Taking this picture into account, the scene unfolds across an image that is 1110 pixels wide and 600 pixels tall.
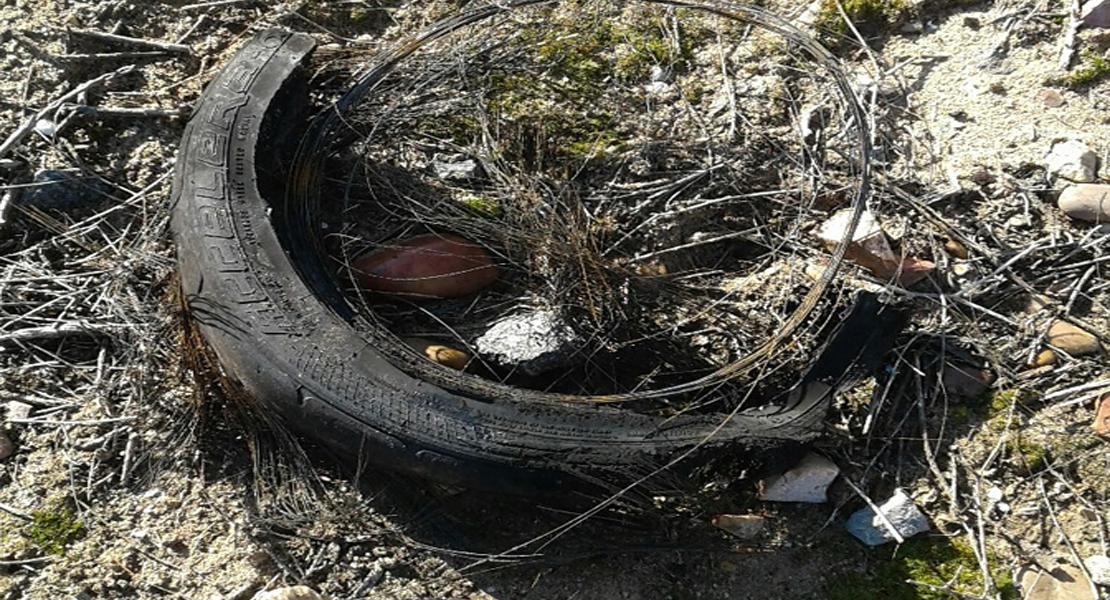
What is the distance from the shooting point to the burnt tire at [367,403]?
10.3 ft

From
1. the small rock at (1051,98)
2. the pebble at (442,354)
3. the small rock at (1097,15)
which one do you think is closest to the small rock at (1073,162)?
the small rock at (1051,98)

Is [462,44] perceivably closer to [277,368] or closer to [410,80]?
[410,80]

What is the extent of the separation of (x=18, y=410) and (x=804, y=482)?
2.44m

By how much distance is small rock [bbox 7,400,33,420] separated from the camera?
138 inches

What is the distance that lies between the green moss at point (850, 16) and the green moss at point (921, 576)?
80.0 inches

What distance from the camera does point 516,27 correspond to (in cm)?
450

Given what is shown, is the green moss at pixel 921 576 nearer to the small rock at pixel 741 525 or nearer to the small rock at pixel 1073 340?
the small rock at pixel 741 525

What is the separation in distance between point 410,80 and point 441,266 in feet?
2.80

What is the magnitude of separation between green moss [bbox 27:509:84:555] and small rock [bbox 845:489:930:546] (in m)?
2.31

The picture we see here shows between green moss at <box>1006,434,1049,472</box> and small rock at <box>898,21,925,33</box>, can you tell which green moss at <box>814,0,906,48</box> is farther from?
green moss at <box>1006,434,1049,472</box>

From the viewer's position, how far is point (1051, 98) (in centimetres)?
410

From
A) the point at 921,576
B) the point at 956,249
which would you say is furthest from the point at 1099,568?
the point at 956,249

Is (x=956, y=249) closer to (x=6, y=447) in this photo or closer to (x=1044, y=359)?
(x=1044, y=359)

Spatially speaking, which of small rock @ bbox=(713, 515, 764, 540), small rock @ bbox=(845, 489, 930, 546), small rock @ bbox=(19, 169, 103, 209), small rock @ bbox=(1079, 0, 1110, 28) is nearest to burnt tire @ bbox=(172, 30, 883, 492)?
small rock @ bbox=(713, 515, 764, 540)
